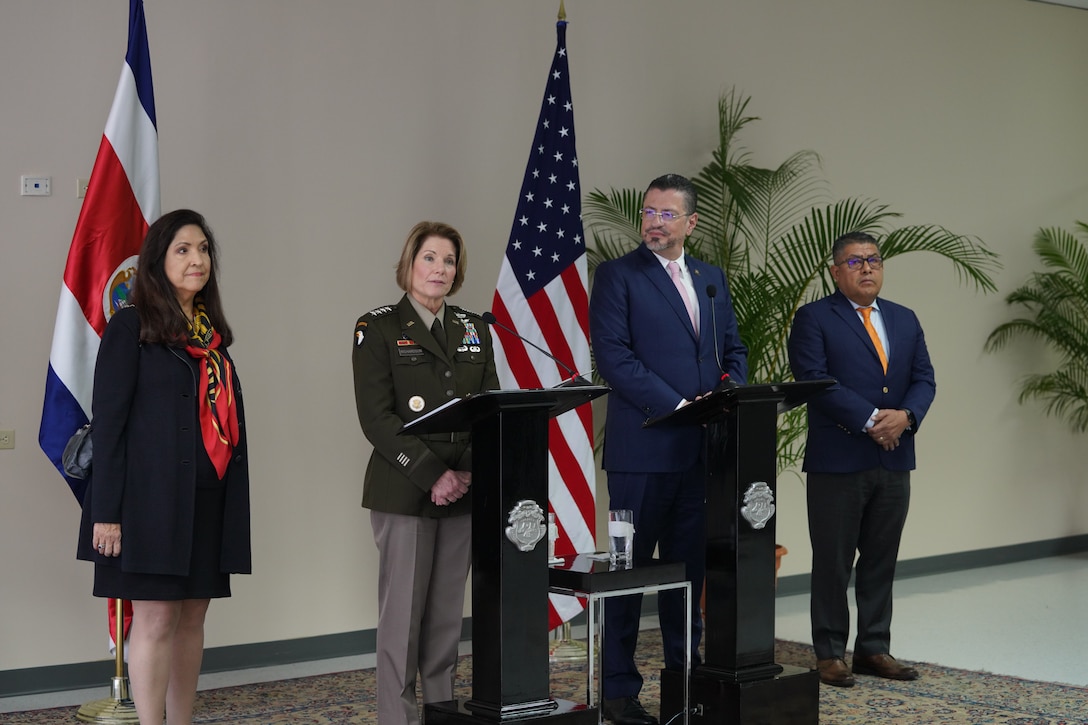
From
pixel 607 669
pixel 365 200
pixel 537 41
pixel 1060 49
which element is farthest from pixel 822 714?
pixel 1060 49

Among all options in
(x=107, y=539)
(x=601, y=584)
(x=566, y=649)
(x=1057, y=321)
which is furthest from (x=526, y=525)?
(x=1057, y=321)

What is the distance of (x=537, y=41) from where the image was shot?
5.90m

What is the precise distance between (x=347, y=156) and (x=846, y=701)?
3.06 m

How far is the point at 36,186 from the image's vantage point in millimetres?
4727

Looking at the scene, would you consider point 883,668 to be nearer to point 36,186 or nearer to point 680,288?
point 680,288

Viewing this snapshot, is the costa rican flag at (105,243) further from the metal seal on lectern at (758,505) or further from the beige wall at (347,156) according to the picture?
the metal seal on lectern at (758,505)

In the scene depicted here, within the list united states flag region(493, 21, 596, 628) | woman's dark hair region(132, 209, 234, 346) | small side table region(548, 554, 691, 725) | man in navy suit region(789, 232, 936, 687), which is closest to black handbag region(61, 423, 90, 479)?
woman's dark hair region(132, 209, 234, 346)

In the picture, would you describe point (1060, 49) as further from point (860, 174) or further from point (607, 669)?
point (607, 669)

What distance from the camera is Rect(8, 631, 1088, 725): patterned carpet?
432 cm

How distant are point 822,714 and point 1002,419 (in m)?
4.22

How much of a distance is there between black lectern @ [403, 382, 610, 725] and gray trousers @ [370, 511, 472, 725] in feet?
1.70

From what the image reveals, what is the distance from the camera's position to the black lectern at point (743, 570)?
3688mm

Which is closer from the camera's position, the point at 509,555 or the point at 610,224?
the point at 509,555

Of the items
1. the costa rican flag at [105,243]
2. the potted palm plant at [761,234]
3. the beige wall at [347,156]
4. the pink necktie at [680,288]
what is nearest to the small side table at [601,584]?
the pink necktie at [680,288]
